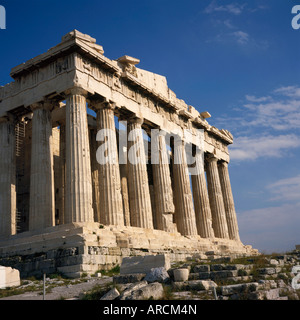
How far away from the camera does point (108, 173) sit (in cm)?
2103

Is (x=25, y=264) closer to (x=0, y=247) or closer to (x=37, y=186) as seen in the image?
(x=0, y=247)

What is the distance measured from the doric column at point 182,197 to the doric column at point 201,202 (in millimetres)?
2954

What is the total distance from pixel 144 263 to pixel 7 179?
13.3 metres

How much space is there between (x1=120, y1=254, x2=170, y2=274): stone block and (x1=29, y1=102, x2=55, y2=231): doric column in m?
8.48

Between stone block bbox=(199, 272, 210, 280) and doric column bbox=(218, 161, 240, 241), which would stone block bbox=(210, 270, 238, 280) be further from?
doric column bbox=(218, 161, 240, 241)

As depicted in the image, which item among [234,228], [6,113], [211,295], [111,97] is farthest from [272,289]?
[234,228]

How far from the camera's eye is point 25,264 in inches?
660

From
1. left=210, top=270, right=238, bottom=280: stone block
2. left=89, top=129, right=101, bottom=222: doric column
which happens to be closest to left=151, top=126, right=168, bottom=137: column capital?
left=89, top=129, right=101, bottom=222: doric column

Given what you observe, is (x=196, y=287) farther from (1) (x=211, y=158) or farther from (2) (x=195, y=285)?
(1) (x=211, y=158)

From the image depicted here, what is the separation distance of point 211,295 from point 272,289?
144 centimetres

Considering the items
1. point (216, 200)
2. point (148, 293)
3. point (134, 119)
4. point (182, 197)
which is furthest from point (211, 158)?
point (148, 293)

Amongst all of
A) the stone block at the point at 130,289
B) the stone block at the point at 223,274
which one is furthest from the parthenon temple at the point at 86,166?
the stone block at the point at 223,274
